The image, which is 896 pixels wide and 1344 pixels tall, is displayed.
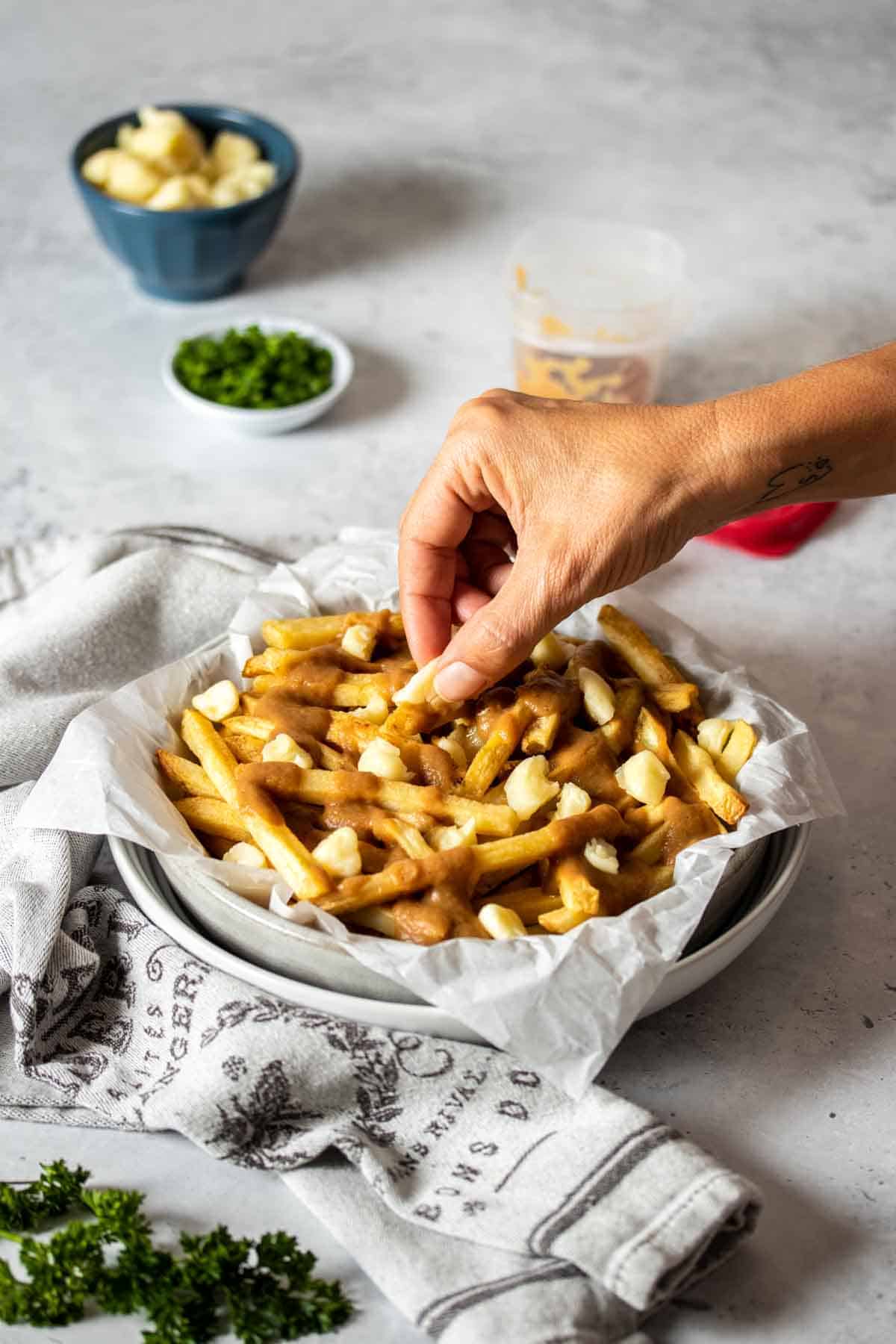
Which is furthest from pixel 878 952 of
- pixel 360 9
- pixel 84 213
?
pixel 360 9

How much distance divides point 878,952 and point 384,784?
3.28 feet

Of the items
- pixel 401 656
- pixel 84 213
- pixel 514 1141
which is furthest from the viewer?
pixel 84 213

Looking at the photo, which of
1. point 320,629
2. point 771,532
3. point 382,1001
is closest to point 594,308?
point 771,532

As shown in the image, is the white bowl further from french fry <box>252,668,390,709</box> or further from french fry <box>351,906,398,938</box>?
french fry <box>351,906,398,938</box>

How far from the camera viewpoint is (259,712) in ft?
9.04

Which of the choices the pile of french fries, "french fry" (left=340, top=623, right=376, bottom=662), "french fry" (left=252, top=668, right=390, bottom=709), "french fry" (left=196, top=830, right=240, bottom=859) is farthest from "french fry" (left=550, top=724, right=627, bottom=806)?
"french fry" (left=196, top=830, right=240, bottom=859)

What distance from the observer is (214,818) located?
8.44 feet

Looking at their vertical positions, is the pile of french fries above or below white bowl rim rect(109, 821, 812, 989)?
above

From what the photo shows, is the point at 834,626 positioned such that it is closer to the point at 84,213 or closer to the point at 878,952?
the point at 878,952

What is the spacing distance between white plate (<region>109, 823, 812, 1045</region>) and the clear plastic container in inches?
71.6

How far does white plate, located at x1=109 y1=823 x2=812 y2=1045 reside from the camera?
235 centimetres

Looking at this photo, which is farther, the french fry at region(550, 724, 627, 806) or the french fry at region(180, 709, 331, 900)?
the french fry at region(550, 724, 627, 806)

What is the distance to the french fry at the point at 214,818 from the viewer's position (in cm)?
254

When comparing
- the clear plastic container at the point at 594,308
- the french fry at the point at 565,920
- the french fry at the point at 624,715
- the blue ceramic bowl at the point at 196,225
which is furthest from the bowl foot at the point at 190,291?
the french fry at the point at 565,920
